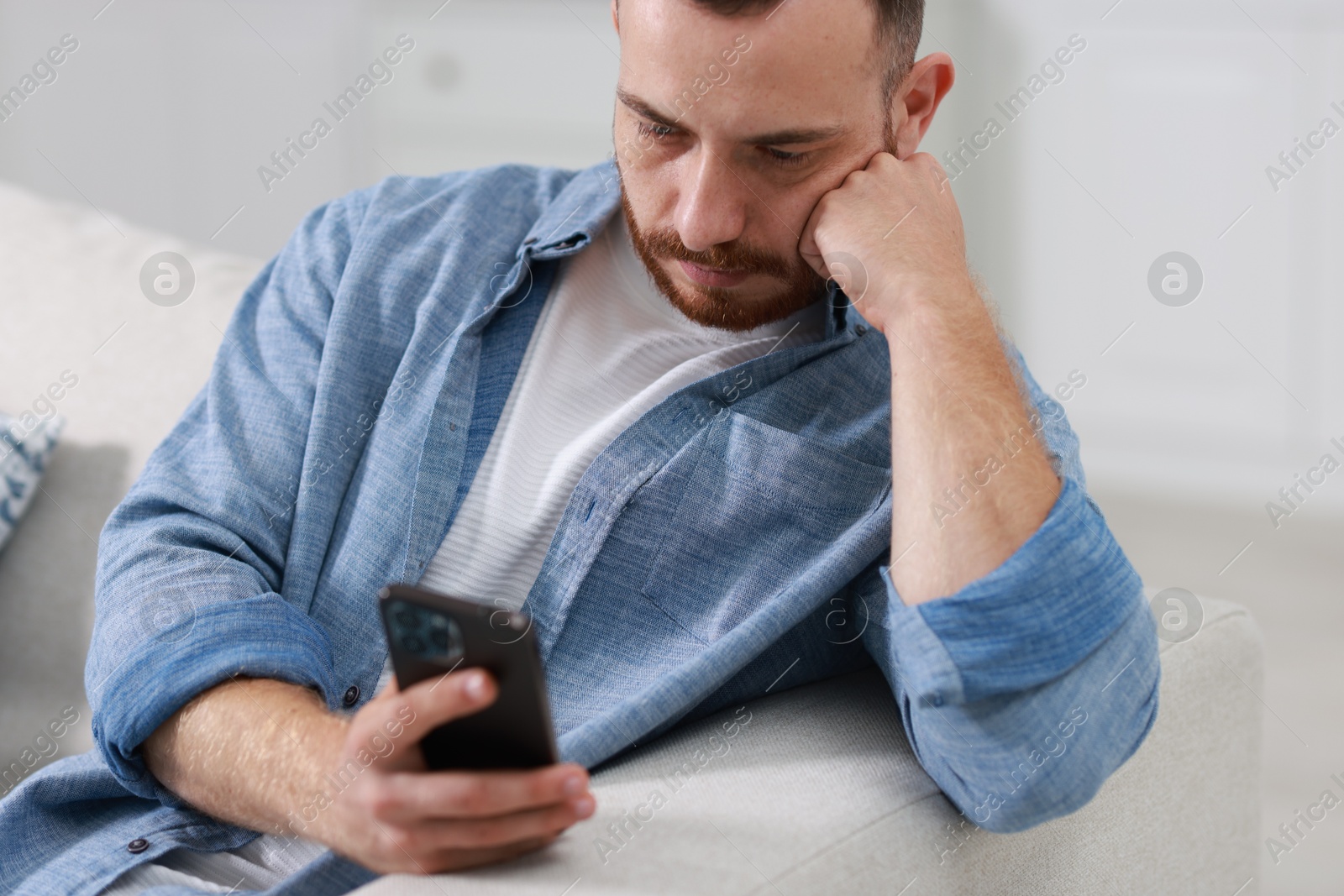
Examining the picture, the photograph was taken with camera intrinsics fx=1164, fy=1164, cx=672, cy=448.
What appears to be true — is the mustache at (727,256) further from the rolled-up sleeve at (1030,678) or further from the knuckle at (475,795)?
the knuckle at (475,795)

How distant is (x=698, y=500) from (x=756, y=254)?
251 mm

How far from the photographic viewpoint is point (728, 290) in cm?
117

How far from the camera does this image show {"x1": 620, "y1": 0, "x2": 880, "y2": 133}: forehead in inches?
40.9

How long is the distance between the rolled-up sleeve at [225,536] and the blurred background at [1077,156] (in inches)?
72.2

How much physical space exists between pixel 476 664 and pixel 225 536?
44cm

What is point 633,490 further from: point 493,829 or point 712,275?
point 493,829

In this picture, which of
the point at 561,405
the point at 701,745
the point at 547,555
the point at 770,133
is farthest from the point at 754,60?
the point at 701,745

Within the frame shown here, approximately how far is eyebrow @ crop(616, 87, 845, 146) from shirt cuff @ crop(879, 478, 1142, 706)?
0.42 m

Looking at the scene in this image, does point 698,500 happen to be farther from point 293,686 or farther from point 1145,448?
point 1145,448

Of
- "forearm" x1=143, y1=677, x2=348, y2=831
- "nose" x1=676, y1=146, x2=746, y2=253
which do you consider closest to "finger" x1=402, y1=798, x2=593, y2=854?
"forearm" x1=143, y1=677, x2=348, y2=831

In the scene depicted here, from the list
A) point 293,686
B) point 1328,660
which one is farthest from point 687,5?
point 1328,660

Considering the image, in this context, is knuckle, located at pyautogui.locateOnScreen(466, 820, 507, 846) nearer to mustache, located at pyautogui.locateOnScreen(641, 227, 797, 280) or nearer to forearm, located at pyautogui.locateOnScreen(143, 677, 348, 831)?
forearm, located at pyautogui.locateOnScreen(143, 677, 348, 831)

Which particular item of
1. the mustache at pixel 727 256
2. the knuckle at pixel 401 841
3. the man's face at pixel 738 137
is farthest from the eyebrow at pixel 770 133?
the knuckle at pixel 401 841

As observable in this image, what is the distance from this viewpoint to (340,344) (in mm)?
1159
